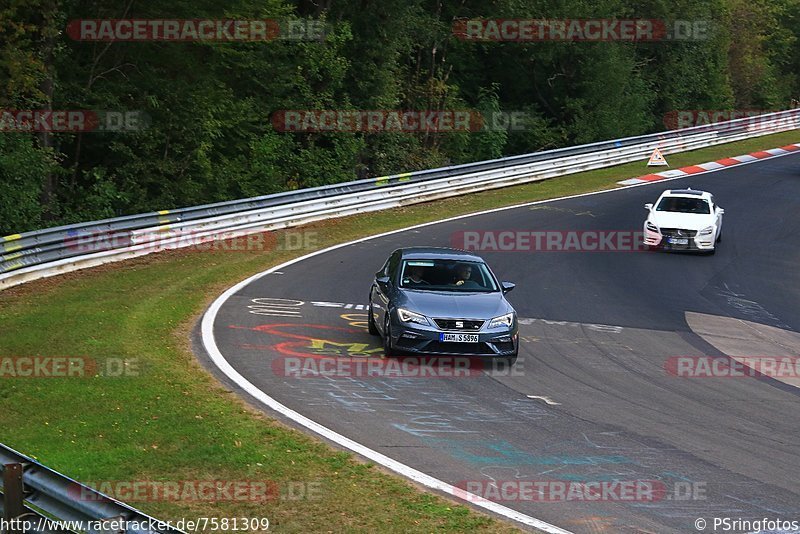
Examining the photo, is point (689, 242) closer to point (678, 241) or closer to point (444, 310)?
point (678, 241)

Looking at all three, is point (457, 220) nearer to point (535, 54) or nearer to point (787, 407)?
point (787, 407)

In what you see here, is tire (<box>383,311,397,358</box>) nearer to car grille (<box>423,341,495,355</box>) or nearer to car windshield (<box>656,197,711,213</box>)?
car grille (<box>423,341,495,355</box>)

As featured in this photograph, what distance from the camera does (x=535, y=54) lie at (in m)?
54.4

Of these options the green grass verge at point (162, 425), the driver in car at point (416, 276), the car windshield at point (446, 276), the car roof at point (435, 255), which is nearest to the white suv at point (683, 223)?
the car roof at point (435, 255)

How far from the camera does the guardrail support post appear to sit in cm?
694

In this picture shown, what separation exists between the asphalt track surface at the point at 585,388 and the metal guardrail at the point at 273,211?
3328 mm

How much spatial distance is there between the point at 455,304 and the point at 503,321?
29.2 inches

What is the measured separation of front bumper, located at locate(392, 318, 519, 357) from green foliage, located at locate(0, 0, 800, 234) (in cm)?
1474

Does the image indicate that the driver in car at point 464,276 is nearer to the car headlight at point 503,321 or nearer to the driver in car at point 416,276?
the driver in car at point 416,276

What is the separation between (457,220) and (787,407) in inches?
703

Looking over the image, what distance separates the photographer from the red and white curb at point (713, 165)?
1549 inches

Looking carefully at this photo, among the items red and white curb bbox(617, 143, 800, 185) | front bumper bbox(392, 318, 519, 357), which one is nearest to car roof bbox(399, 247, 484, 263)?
front bumper bbox(392, 318, 519, 357)

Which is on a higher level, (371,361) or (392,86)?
(392,86)

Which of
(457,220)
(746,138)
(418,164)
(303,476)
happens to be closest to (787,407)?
(303,476)
